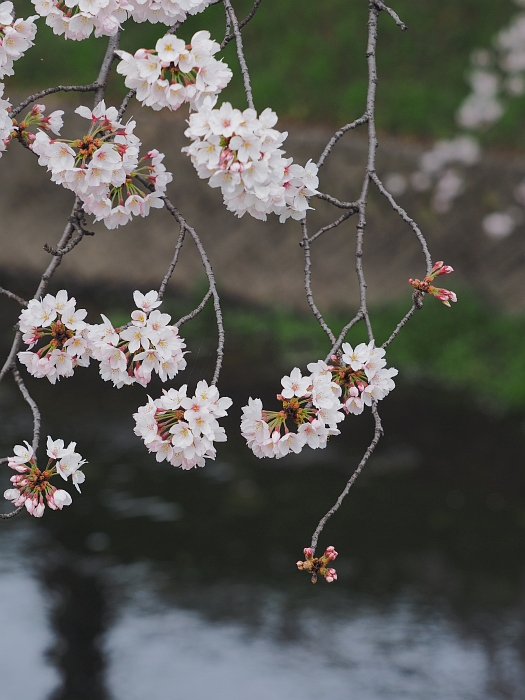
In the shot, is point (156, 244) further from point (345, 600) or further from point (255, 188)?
point (255, 188)

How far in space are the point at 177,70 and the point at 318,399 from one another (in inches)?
16.6

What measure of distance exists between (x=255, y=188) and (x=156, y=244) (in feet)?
16.1

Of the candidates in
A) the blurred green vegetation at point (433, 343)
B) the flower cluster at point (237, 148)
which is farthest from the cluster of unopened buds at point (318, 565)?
the blurred green vegetation at point (433, 343)

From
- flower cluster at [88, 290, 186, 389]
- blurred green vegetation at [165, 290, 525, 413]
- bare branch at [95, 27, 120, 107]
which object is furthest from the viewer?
blurred green vegetation at [165, 290, 525, 413]

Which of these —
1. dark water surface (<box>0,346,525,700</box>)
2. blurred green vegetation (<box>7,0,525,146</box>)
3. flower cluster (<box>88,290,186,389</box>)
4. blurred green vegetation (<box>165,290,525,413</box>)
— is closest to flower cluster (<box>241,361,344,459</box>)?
flower cluster (<box>88,290,186,389</box>)

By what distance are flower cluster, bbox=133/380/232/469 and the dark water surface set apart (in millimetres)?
2197

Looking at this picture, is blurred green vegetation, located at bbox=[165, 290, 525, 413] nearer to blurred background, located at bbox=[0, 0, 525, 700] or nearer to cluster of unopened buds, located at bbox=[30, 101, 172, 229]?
blurred background, located at bbox=[0, 0, 525, 700]

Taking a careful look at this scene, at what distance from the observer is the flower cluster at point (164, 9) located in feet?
3.79

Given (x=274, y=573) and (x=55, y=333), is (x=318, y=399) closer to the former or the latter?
(x=55, y=333)

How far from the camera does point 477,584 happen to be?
3527mm

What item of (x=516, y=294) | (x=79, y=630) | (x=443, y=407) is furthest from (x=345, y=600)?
(x=516, y=294)

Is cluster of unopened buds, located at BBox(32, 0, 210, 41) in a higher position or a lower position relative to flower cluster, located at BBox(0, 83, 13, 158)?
higher

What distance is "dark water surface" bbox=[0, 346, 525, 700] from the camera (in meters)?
3.07

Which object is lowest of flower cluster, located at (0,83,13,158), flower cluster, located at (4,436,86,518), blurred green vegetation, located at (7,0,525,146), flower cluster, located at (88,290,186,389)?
flower cluster, located at (4,436,86,518)
